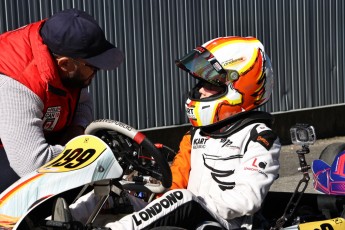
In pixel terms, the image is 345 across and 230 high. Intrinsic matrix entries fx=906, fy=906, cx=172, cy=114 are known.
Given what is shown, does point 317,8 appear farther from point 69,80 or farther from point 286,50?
point 69,80

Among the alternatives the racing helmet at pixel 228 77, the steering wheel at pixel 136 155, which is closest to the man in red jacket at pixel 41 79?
the steering wheel at pixel 136 155

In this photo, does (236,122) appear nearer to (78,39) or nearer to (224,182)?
(224,182)

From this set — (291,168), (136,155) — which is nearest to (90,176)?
(136,155)

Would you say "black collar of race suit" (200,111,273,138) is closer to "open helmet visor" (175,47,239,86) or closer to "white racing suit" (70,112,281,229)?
"white racing suit" (70,112,281,229)

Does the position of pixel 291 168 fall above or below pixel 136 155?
below

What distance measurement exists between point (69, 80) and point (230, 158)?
3.08 feet

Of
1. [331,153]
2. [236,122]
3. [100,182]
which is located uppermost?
[236,122]

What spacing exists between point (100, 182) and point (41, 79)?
66 centimetres


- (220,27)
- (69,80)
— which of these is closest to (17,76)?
(69,80)

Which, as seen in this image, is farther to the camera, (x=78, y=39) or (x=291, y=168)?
(x=291, y=168)

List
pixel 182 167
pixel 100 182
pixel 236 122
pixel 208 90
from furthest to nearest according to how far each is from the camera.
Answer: pixel 182 167 < pixel 208 90 < pixel 236 122 < pixel 100 182

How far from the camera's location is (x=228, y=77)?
15.8 feet

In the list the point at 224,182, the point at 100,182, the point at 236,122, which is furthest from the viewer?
the point at 236,122

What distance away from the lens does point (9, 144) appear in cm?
448
